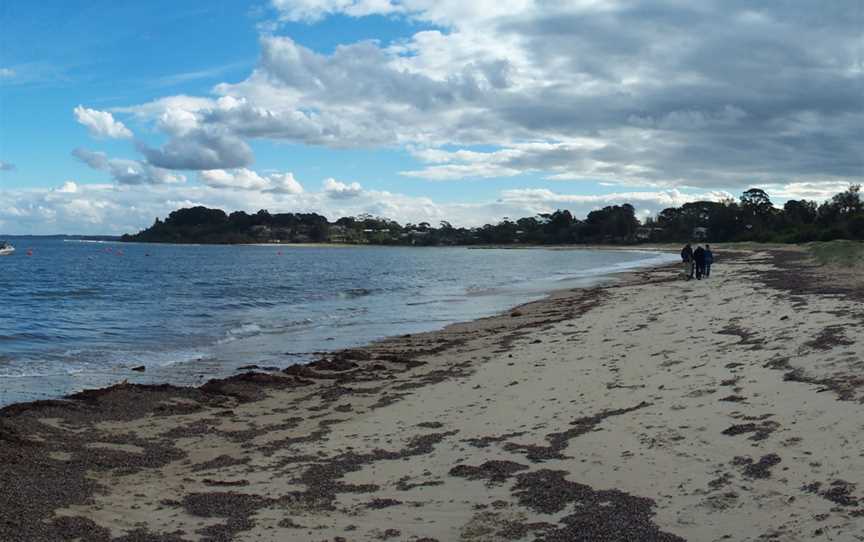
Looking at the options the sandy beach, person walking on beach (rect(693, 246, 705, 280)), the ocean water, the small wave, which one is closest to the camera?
the sandy beach

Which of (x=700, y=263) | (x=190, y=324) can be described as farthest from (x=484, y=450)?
(x=700, y=263)

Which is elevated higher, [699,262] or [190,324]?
[699,262]

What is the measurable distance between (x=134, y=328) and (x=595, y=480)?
19.3 meters

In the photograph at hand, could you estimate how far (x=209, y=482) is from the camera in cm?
691

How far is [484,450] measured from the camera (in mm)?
7359

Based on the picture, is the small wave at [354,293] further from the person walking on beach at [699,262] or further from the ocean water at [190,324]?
the person walking on beach at [699,262]

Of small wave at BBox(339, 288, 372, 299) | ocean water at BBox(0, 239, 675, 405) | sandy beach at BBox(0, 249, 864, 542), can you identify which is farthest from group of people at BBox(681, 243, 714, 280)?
sandy beach at BBox(0, 249, 864, 542)

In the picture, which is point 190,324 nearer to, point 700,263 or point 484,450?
point 484,450

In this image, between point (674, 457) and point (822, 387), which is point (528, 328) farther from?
point (674, 457)

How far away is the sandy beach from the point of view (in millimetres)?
5395

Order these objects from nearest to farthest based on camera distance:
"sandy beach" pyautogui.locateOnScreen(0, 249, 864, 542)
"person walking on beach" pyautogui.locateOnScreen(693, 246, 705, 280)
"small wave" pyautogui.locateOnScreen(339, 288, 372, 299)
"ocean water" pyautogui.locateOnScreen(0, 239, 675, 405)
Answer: "sandy beach" pyautogui.locateOnScreen(0, 249, 864, 542), "ocean water" pyautogui.locateOnScreen(0, 239, 675, 405), "person walking on beach" pyautogui.locateOnScreen(693, 246, 705, 280), "small wave" pyautogui.locateOnScreen(339, 288, 372, 299)

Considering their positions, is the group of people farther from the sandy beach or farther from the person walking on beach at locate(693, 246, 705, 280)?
the sandy beach

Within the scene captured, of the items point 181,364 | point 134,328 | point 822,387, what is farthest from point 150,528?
point 134,328

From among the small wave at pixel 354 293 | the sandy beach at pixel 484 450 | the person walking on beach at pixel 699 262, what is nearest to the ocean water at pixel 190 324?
the small wave at pixel 354 293
